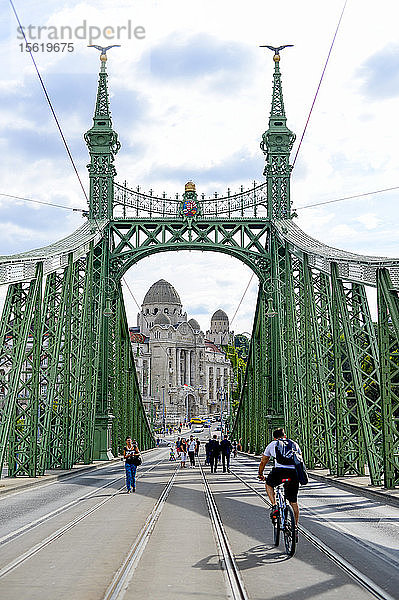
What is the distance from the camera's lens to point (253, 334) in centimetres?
4212

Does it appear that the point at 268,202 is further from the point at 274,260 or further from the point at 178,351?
the point at 178,351

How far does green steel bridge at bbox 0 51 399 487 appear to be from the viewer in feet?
70.4

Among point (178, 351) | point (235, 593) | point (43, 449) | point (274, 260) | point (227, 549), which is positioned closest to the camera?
point (235, 593)

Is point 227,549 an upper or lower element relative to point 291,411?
lower

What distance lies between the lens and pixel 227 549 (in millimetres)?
10156

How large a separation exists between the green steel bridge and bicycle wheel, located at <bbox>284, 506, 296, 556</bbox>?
7783 millimetres

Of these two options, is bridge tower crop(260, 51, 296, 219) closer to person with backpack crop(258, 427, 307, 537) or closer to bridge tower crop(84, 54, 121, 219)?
bridge tower crop(84, 54, 121, 219)

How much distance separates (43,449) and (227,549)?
1626 centimetres

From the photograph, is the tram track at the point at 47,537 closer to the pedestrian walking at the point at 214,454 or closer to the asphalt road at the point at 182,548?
the asphalt road at the point at 182,548

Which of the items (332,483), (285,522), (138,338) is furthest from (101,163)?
(138,338)

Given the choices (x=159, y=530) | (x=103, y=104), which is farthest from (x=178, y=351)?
(x=159, y=530)

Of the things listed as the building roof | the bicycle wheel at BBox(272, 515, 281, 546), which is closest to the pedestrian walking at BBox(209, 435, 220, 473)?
the bicycle wheel at BBox(272, 515, 281, 546)

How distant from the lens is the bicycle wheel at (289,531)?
31.1 ft

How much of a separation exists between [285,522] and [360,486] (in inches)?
376
